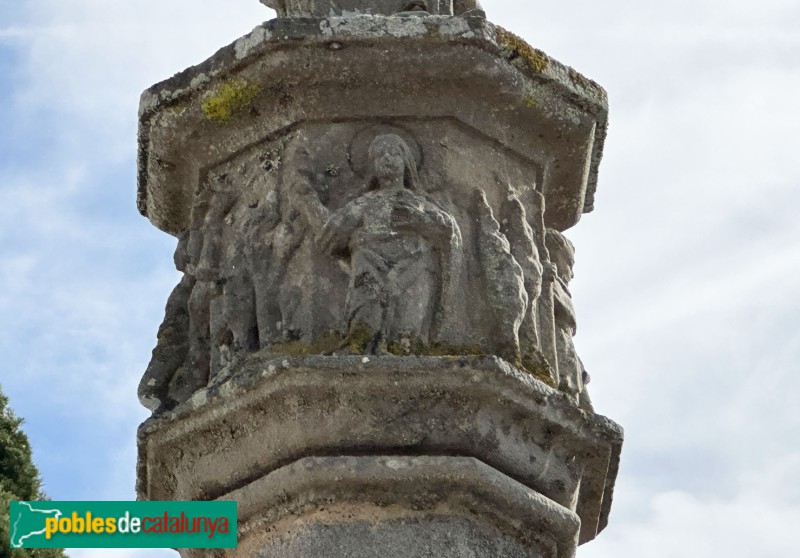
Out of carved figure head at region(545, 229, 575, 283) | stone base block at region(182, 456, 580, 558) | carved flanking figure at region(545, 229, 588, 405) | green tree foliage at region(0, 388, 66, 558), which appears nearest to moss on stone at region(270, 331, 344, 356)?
stone base block at region(182, 456, 580, 558)

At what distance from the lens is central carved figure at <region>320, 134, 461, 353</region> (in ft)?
16.3

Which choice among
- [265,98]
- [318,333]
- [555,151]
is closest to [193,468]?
[318,333]

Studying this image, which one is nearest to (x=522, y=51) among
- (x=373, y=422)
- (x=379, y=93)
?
(x=379, y=93)

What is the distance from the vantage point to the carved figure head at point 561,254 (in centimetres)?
578

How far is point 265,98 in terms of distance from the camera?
5.50 m

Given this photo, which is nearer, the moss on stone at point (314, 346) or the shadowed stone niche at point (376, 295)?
the shadowed stone niche at point (376, 295)

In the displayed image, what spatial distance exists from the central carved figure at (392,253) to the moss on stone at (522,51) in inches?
20.1

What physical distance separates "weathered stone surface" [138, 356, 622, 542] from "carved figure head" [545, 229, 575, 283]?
2.70ft

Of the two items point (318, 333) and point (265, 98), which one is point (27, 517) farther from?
point (265, 98)

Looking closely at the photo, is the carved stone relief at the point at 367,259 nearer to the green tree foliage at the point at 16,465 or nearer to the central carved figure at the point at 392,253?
the central carved figure at the point at 392,253

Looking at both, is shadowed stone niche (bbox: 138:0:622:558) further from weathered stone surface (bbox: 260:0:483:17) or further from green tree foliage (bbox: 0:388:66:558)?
green tree foliage (bbox: 0:388:66:558)

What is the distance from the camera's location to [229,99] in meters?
5.52

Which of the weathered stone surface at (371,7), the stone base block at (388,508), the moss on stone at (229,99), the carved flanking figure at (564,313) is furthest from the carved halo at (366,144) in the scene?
the stone base block at (388,508)

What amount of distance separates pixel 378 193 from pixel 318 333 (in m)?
0.52
